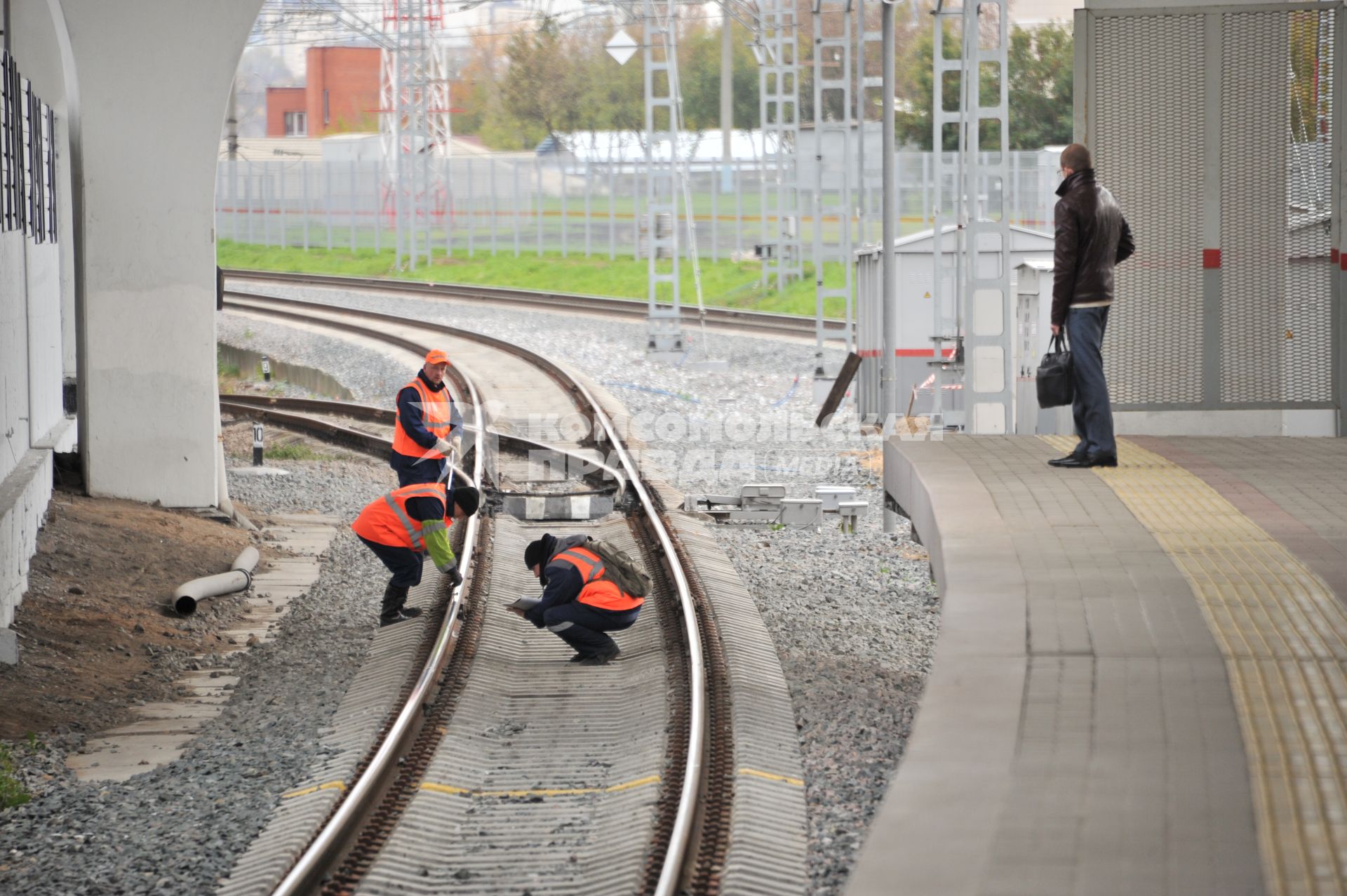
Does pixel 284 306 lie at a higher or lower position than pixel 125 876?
higher

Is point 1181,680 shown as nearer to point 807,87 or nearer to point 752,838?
point 752,838

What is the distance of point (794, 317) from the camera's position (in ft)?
117

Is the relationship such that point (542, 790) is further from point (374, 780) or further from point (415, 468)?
point (415, 468)

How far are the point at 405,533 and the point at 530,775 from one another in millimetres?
3414

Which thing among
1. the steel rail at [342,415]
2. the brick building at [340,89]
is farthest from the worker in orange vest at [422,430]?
the brick building at [340,89]

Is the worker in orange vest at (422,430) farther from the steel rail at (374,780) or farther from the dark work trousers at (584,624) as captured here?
the dark work trousers at (584,624)

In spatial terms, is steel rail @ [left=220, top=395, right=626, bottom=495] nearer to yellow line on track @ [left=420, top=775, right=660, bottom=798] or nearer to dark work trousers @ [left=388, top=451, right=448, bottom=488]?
dark work trousers @ [left=388, top=451, right=448, bottom=488]

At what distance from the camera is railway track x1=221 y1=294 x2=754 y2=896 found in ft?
20.1

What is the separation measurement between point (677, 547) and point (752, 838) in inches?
242

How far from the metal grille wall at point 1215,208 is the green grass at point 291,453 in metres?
10.8

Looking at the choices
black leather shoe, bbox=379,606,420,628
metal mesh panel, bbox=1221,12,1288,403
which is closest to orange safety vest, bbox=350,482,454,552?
black leather shoe, bbox=379,606,420,628

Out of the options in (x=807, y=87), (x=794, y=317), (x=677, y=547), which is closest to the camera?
(x=677, y=547)

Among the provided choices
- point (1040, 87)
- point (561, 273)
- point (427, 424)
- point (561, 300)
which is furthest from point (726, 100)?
point (427, 424)

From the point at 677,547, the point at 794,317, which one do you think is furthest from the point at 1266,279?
the point at 794,317
